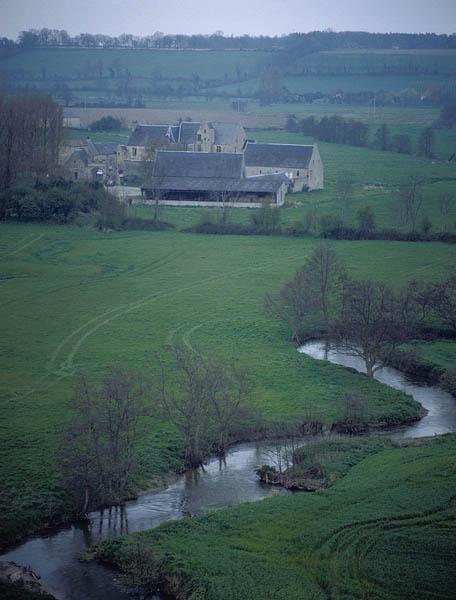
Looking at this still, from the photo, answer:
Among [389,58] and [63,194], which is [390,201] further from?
[389,58]

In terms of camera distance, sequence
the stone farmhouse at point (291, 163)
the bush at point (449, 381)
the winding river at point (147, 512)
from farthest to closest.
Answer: the stone farmhouse at point (291, 163) → the bush at point (449, 381) → the winding river at point (147, 512)

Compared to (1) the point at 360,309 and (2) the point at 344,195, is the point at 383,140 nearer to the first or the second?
(2) the point at 344,195

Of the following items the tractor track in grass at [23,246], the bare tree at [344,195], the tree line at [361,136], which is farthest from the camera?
the tree line at [361,136]

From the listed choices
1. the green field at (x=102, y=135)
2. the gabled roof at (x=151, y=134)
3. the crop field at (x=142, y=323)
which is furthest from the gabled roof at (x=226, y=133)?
the crop field at (x=142, y=323)

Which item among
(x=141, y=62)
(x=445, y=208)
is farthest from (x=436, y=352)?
(x=141, y=62)

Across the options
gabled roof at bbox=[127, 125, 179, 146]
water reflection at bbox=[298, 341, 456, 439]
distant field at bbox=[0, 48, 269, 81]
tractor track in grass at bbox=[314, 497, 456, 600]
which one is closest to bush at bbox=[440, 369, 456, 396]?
water reflection at bbox=[298, 341, 456, 439]

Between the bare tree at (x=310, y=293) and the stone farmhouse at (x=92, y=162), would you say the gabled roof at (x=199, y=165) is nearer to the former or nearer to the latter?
the stone farmhouse at (x=92, y=162)

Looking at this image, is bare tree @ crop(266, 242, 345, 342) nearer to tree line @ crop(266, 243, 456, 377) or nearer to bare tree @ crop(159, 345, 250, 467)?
tree line @ crop(266, 243, 456, 377)
